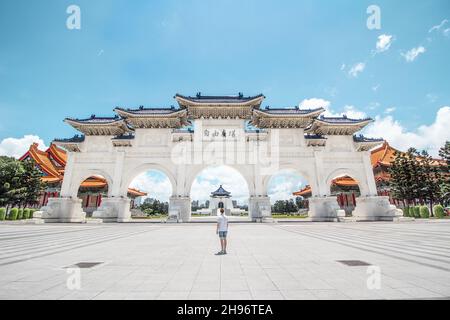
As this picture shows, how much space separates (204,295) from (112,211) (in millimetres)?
21430

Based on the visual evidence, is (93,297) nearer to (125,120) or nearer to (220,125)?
(220,125)

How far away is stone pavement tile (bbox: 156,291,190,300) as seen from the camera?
3.12m

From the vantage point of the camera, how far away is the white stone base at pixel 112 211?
2147 centimetres

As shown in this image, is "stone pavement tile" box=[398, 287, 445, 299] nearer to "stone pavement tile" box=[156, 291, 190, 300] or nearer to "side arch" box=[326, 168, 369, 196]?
"stone pavement tile" box=[156, 291, 190, 300]

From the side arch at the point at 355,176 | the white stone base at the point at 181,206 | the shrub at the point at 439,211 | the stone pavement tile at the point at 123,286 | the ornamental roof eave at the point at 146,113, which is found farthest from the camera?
the shrub at the point at 439,211

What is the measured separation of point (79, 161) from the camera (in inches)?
930

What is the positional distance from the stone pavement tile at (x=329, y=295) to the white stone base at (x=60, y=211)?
25330 millimetres

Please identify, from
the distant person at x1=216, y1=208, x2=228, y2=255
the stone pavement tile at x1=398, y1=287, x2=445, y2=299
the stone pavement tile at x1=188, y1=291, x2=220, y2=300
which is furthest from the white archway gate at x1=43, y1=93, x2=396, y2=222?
the stone pavement tile at x1=188, y1=291, x2=220, y2=300

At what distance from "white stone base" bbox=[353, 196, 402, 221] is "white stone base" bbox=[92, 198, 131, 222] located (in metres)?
23.9

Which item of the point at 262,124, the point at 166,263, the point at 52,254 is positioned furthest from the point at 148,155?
the point at 166,263

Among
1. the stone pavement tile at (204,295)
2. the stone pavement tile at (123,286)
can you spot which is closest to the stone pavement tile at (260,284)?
the stone pavement tile at (204,295)

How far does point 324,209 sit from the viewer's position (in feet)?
72.3

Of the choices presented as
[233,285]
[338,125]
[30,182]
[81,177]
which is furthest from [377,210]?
[30,182]

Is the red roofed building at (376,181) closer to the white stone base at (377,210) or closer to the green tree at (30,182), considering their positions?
the white stone base at (377,210)
